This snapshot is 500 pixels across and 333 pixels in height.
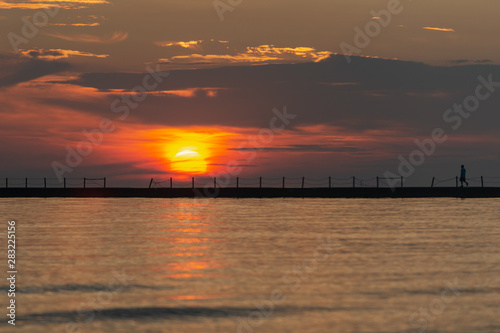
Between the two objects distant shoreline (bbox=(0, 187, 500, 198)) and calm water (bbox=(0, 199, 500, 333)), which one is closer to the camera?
calm water (bbox=(0, 199, 500, 333))

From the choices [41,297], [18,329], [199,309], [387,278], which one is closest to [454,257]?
[387,278]

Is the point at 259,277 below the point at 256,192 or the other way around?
below

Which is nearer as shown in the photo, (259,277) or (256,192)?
(259,277)

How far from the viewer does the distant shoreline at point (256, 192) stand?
65800mm

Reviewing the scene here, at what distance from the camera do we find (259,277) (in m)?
20.3

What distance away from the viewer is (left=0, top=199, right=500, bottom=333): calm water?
15336 mm

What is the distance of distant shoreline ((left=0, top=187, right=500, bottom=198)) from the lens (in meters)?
65.8

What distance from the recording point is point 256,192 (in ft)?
231

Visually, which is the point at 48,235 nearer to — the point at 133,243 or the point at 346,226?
the point at 133,243

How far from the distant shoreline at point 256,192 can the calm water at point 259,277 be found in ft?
96.2

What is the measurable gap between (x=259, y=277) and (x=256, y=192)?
50192 millimetres

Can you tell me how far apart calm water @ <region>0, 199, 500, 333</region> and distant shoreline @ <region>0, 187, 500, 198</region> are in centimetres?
2933

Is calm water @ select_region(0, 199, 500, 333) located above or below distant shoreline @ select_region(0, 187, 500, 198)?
below

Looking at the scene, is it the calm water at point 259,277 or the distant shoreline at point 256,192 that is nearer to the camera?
the calm water at point 259,277
